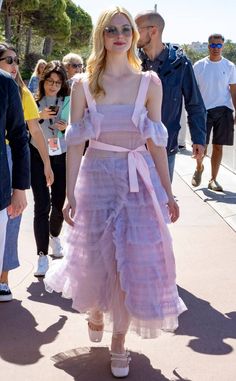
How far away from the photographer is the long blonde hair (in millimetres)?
3582

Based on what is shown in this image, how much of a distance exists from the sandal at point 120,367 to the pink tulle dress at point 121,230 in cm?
17

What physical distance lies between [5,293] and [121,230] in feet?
5.47

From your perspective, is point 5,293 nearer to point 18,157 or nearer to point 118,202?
point 118,202

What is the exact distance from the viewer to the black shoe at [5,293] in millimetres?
4812

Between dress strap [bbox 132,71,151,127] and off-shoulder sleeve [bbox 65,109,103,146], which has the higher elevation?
dress strap [bbox 132,71,151,127]

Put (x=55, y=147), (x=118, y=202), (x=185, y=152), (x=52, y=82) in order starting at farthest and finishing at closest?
(x=185, y=152)
(x=52, y=82)
(x=55, y=147)
(x=118, y=202)

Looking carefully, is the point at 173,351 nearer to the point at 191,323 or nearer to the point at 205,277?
the point at 191,323

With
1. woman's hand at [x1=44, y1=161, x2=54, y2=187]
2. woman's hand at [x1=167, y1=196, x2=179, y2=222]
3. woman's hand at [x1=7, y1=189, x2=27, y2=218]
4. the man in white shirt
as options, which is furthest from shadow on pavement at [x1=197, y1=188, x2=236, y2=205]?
woman's hand at [x1=7, y1=189, x2=27, y2=218]

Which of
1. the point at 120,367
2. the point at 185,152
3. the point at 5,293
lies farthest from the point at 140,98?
the point at 185,152

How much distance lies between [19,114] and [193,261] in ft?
10.3

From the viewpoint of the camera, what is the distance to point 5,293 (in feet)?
15.9

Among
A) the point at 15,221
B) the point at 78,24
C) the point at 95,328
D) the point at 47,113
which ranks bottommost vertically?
the point at 95,328

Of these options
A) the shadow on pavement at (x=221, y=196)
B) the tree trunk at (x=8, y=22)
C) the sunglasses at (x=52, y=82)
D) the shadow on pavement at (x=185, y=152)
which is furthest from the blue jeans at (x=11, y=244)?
the tree trunk at (x=8, y=22)

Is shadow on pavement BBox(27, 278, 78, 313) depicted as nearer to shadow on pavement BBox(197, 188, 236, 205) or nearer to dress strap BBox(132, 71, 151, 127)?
dress strap BBox(132, 71, 151, 127)
